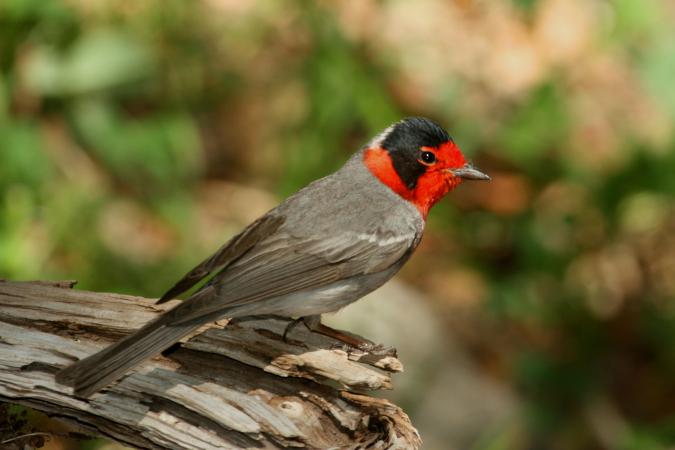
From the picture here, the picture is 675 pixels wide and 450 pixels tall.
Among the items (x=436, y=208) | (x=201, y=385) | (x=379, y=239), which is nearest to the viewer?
(x=201, y=385)

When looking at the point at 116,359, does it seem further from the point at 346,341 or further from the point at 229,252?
→ the point at 346,341

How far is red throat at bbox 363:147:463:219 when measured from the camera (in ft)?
15.8

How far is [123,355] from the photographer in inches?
147

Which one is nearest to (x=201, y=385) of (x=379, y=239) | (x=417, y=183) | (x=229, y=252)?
(x=229, y=252)

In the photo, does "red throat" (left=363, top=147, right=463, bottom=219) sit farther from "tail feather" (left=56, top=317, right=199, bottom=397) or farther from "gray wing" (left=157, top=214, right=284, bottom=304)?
"tail feather" (left=56, top=317, right=199, bottom=397)

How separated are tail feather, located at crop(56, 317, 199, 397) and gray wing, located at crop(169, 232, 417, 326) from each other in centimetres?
16

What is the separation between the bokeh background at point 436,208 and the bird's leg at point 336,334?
1.90 m

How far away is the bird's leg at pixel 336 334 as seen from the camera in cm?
437

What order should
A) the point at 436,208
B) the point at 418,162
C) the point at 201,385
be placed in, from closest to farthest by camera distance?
1. the point at 201,385
2. the point at 418,162
3. the point at 436,208

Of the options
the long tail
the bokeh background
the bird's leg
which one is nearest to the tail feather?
the long tail

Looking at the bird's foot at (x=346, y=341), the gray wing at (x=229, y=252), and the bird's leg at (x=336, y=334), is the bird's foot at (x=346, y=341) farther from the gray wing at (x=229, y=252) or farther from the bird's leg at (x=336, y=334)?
the gray wing at (x=229, y=252)

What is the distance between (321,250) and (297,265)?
0.48ft

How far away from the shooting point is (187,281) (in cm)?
409

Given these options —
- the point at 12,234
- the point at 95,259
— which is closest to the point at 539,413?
the point at 95,259
